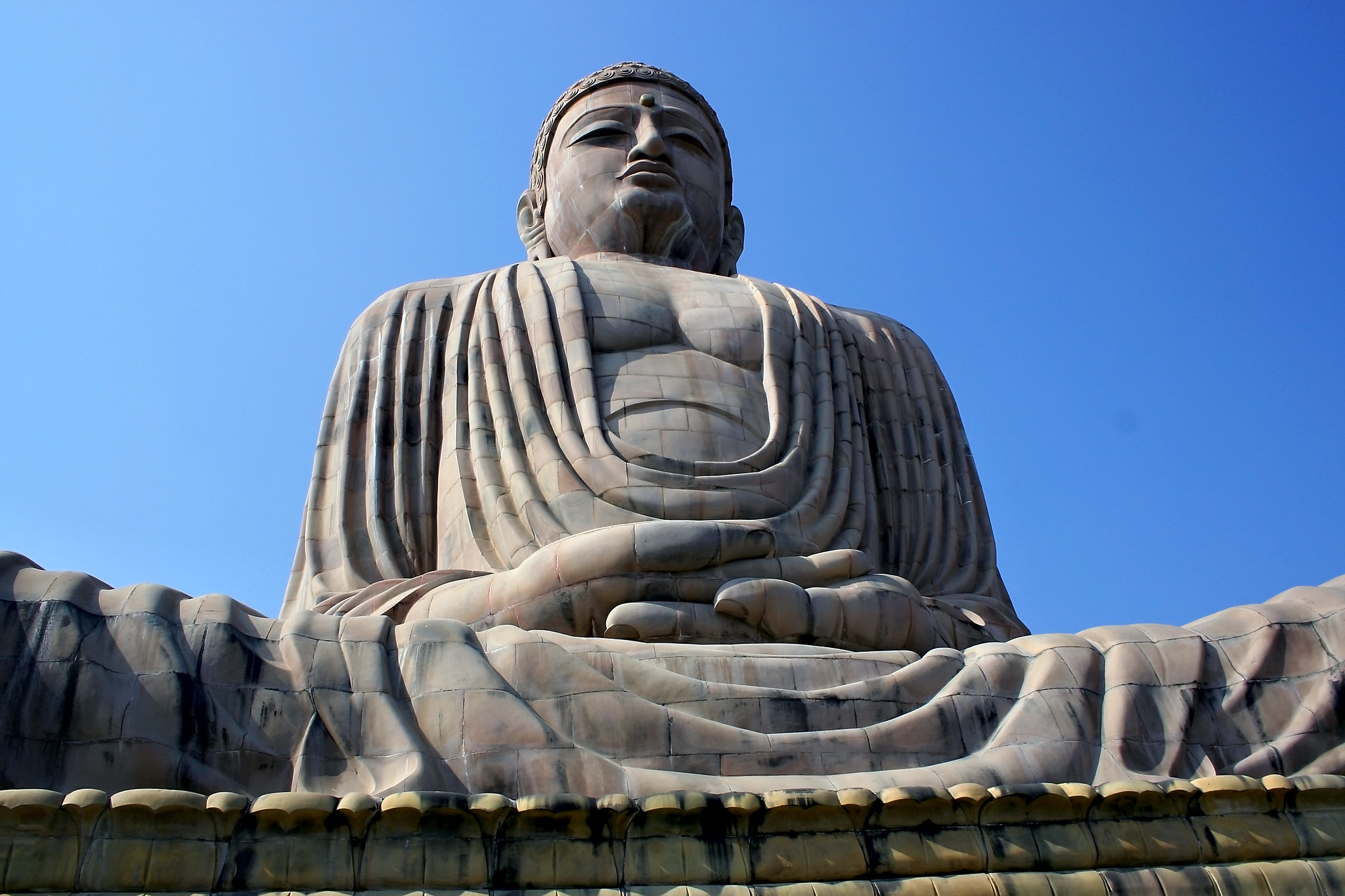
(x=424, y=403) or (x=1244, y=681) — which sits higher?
(x=424, y=403)

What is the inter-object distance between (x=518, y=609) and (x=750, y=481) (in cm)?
200

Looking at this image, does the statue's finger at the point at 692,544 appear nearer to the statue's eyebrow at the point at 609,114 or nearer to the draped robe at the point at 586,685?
the draped robe at the point at 586,685

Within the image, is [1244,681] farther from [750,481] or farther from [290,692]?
[290,692]

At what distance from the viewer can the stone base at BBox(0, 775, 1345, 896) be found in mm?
5199

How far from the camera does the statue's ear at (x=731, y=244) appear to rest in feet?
44.9

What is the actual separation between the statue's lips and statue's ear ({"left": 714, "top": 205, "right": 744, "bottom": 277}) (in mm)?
1108

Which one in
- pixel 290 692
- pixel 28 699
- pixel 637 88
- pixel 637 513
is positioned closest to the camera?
pixel 28 699

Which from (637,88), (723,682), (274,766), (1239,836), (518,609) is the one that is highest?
(637,88)

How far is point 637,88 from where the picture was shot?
13.2 m

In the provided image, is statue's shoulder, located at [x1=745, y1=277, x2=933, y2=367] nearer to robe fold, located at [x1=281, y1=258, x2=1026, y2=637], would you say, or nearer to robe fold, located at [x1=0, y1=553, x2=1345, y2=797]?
robe fold, located at [x1=281, y1=258, x2=1026, y2=637]

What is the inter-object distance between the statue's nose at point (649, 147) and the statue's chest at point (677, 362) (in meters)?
1.44

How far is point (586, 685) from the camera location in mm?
6691

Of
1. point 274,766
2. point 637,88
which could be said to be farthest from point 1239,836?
point 637,88

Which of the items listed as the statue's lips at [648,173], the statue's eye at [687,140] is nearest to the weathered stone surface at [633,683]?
the statue's lips at [648,173]
